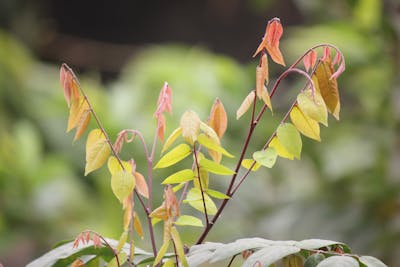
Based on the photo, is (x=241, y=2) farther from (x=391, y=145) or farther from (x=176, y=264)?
Result: (x=176, y=264)

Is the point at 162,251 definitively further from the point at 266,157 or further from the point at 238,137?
the point at 238,137

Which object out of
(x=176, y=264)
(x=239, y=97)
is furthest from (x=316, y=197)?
(x=176, y=264)

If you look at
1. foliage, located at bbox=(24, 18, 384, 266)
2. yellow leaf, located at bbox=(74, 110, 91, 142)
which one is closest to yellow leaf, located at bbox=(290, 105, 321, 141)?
foliage, located at bbox=(24, 18, 384, 266)

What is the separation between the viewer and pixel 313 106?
28.2 inches

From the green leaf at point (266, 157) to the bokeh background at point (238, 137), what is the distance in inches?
44.7

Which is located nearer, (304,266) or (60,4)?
(304,266)

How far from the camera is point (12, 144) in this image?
268 centimetres

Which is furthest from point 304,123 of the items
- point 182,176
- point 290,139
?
point 182,176

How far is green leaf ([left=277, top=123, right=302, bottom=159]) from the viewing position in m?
0.74

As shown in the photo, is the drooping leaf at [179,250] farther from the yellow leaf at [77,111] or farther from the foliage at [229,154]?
the yellow leaf at [77,111]

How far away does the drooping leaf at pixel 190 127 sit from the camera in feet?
2.39

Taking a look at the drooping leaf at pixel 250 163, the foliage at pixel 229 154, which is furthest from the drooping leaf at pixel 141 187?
the drooping leaf at pixel 250 163

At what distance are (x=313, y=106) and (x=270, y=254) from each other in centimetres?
14

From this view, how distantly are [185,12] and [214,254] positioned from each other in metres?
3.56
